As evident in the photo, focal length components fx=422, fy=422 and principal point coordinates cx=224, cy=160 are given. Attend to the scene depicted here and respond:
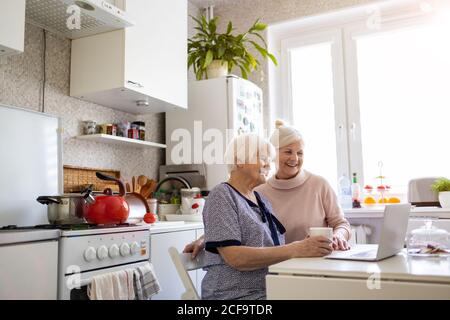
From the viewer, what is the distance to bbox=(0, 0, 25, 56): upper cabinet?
183cm

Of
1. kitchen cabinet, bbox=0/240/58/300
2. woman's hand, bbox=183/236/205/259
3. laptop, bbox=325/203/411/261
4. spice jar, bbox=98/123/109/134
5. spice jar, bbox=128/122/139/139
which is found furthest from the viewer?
spice jar, bbox=128/122/139/139

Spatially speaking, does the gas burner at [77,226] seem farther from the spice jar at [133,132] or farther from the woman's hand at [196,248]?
the spice jar at [133,132]

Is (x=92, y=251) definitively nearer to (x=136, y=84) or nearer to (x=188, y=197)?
(x=136, y=84)

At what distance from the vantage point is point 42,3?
2.16m

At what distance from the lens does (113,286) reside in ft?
6.12

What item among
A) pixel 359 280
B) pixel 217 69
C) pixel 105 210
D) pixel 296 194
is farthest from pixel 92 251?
pixel 217 69

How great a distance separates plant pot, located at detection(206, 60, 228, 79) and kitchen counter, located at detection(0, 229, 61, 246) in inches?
80.7

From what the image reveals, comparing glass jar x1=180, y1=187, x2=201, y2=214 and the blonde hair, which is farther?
glass jar x1=180, y1=187, x2=201, y2=214

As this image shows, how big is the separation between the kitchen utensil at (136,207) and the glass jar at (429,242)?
1555mm

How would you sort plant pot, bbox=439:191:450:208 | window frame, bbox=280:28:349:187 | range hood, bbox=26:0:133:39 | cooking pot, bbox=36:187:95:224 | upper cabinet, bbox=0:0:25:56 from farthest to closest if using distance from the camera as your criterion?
window frame, bbox=280:28:349:187 < plant pot, bbox=439:191:450:208 < range hood, bbox=26:0:133:39 < cooking pot, bbox=36:187:95:224 < upper cabinet, bbox=0:0:25:56

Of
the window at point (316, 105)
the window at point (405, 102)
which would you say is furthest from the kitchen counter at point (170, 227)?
the window at point (405, 102)

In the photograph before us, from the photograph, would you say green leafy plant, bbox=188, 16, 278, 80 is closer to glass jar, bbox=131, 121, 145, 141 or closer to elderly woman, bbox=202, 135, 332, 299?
glass jar, bbox=131, 121, 145, 141

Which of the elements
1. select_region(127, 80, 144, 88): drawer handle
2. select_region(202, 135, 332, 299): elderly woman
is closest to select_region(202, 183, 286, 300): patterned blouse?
select_region(202, 135, 332, 299): elderly woman
